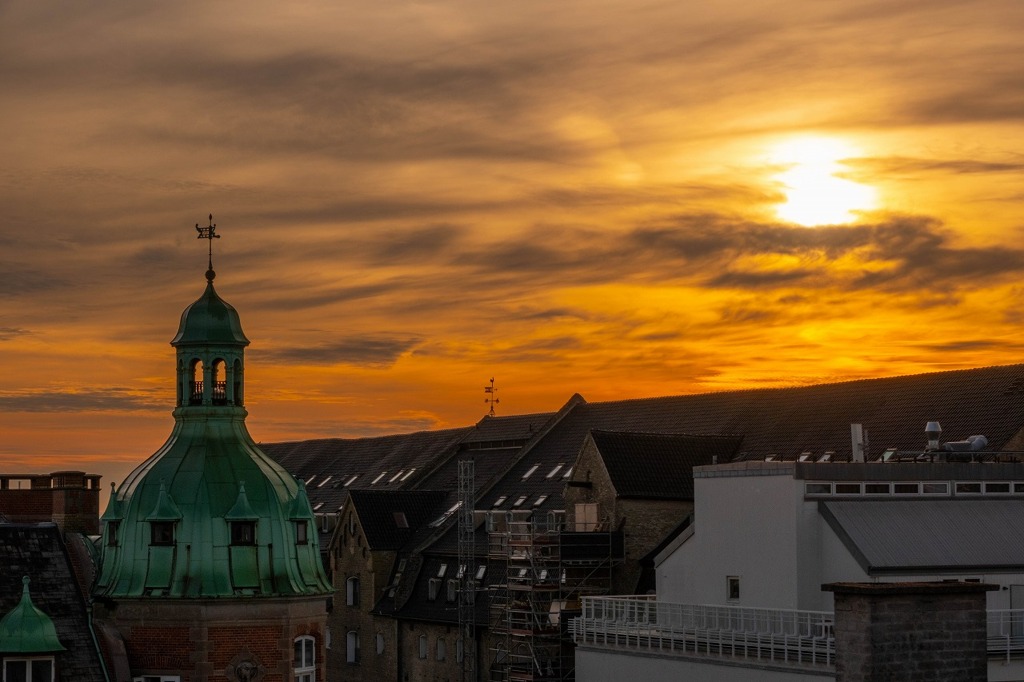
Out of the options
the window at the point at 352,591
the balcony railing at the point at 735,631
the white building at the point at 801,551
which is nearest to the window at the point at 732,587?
the white building at the point at 801,551

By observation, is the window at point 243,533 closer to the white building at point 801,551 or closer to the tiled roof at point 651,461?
the white building at point 801,551

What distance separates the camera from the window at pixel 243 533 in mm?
69000

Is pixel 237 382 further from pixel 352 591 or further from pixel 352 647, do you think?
pixel 352 647

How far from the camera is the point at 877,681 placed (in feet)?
130

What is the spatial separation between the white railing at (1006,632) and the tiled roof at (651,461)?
27.3 metres

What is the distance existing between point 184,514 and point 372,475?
5931 centimetres

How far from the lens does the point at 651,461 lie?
87.4m

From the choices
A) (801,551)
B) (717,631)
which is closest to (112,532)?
(717,631)

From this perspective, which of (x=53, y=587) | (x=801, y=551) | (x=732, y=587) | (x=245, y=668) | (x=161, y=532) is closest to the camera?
(x=801, y=551)

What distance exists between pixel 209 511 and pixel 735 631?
67.8 feet

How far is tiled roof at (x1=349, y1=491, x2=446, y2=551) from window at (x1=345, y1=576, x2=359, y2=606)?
118 inches

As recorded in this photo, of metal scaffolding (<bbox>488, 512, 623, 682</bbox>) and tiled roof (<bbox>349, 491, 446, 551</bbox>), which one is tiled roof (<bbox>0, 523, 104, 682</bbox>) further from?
tiled roof (<bbox>349, 491, 446, 551</bbox>)

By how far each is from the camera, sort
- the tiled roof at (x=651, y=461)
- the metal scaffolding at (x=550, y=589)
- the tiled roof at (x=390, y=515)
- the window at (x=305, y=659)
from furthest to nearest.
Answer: the tiled roof at (x=390, y=515) < the tiled roof at (x=651, y=461) < the metal scaffolding at (x=550, y=589) < the window at (x=305, y=659)

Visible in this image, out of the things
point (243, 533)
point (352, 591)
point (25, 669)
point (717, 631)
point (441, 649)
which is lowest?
point (441, 649)
